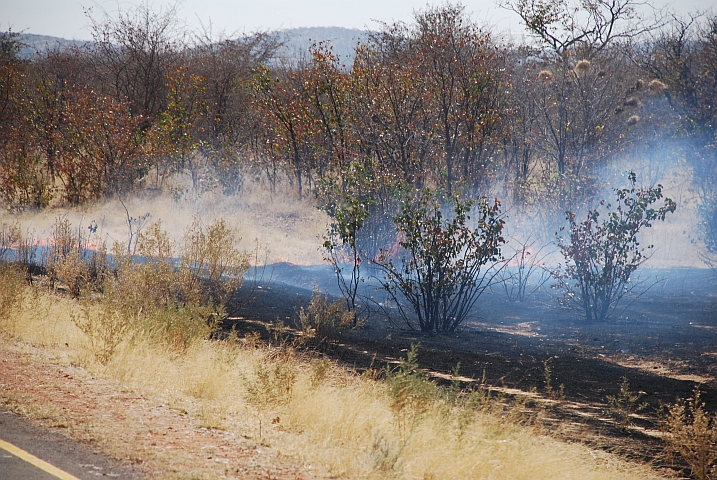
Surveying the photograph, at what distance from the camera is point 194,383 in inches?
264

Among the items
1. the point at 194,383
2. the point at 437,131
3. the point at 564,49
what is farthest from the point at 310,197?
the point at 194,383

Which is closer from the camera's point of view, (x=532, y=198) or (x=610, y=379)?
(x=610, y=379)

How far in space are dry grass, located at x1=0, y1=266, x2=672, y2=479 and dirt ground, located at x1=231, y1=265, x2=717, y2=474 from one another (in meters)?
0.73

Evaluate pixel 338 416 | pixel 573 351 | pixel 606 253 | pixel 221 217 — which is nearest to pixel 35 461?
pixel 338 416

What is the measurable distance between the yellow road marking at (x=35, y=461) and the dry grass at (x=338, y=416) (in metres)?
0.60

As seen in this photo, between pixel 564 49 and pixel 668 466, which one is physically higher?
pixel 564 49

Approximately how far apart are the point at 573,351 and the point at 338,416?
17.0ft

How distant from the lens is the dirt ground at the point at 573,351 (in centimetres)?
667

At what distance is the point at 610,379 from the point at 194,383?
4.75 m

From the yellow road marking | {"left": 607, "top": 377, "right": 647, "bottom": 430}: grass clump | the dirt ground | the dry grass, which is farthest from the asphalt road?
{"left": 607, "top": 377, "right": 647, "bottom": 430}: grass clump

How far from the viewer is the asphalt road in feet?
14.0

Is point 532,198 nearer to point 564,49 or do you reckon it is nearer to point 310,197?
point 564,49

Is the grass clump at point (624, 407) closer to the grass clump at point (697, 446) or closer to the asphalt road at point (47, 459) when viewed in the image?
the grass clump at point (697, 446)

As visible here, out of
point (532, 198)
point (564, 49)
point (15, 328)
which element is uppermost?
point (564, 49)
